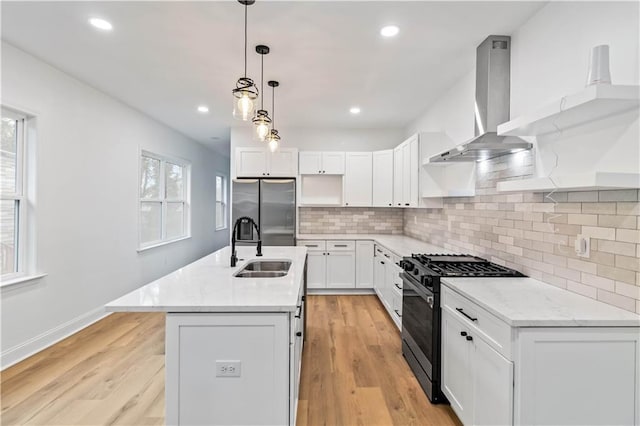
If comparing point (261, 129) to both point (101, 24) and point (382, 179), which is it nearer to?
point (101, 24)

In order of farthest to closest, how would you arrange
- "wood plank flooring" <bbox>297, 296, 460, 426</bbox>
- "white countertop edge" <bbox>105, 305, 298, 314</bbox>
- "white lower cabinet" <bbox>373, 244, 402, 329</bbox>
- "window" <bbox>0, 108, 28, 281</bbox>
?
"white lower cabinet" <bbox>373, 244, 402, 329</bbox> → "window" <bbox>0, 108, 28, 281</bbox> → "wood plank flooring" <bbox>297, 296, 460, 426</bbox> → "white countertop edge" <bbox>105, 305, 298, 314</bbox>

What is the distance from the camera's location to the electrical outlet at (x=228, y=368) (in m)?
1.68

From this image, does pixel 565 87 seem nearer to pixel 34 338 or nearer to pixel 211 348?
pixel 211 348

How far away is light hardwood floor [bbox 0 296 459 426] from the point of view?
7.23 feet

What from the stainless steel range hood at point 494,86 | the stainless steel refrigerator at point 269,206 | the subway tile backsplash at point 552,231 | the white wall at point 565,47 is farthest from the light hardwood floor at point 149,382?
the white wall at point 565,47

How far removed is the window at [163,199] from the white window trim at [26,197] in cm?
178

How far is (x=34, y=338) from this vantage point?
10.1ft

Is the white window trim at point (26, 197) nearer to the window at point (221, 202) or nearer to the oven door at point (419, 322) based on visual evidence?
the oven door at point (419, 322)

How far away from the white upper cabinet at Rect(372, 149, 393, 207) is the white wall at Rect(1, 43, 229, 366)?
3602 mm

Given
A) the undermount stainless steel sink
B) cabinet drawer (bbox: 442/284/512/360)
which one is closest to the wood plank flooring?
cabinet drawer (bbox: 442/284/512/360)

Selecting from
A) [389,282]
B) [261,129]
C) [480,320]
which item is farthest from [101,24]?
[389,282]

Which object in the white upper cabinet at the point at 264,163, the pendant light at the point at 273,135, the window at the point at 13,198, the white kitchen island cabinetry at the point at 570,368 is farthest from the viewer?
the white upper cabinet at the point at 264,163

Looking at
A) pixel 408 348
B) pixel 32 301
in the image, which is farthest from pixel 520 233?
pixel 32 301

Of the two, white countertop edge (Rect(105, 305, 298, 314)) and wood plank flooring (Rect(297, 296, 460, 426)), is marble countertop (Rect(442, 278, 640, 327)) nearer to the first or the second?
wood plank flooring (Rect(297, 296, 460, 426))
